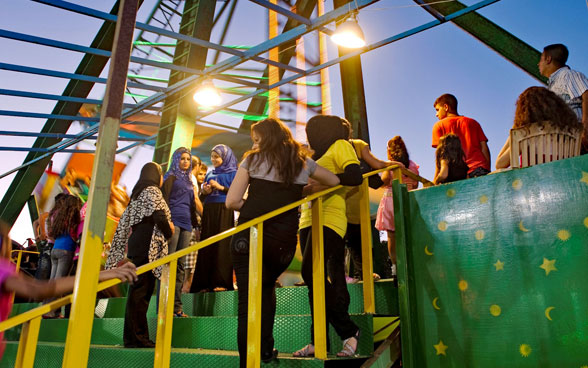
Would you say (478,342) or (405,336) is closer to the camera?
(478,342)

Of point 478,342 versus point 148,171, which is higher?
point 148,171

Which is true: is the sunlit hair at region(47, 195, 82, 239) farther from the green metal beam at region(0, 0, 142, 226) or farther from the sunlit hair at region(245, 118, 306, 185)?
the sunlit hair at region(245, 118, 306, 185)

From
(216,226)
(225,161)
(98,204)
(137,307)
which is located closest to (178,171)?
(225,161)

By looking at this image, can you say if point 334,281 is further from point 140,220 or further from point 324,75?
point 324,75

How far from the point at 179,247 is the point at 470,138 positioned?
2.89 metres

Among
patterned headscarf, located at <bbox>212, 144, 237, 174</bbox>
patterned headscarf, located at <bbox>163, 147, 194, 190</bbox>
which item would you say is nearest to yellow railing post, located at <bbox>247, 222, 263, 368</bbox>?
patterned headscarf, located at <bbox>163, 147, 194, 190</bbox>

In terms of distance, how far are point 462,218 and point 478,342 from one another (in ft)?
2.54

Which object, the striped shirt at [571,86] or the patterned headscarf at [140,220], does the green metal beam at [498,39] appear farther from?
the patterned headscarf at [140,220]

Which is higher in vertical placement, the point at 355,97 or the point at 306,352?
the point at 355,97

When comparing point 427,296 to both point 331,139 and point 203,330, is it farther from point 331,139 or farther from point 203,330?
point 203,330

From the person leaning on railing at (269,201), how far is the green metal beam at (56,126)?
4.84 m

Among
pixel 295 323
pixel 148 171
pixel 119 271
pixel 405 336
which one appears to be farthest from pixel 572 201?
pixel 148 171

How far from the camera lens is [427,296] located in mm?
3088

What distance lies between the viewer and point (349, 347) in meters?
2.82
